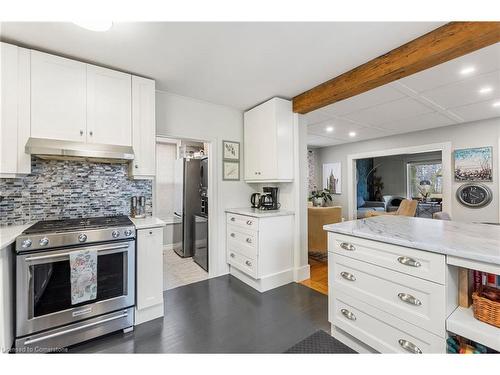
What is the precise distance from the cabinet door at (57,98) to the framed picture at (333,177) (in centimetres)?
620

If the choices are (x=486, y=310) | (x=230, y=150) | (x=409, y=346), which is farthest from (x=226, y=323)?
(x=230, y=150)

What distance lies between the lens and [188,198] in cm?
389

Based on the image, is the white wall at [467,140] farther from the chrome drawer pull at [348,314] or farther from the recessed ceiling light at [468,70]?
the chrome drawer pull at [348,314]

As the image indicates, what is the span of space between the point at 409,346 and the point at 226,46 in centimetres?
245

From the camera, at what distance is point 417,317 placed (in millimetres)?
1274

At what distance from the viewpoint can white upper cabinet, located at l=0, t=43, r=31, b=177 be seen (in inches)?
68.5

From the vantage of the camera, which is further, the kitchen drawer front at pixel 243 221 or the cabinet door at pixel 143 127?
the kitchen drawer front at pixel 243 221

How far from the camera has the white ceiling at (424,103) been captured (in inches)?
89.0

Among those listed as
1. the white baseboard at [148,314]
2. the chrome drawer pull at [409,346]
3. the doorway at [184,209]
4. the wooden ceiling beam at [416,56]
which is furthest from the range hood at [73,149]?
the chrome drawer pull at [409,346]

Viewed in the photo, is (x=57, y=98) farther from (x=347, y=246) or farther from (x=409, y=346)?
(x=409, y=346)
